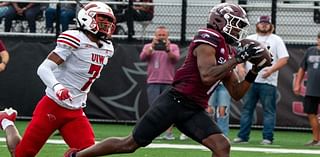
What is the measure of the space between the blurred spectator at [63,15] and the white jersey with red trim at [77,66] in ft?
25.8

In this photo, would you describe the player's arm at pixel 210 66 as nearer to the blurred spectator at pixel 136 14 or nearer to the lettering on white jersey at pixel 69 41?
the lettering on white jersey at pixel 69 41

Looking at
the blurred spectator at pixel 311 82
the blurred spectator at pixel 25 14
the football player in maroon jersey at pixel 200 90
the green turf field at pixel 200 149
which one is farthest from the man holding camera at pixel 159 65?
the football player in maroon jersey at pixel 200 90

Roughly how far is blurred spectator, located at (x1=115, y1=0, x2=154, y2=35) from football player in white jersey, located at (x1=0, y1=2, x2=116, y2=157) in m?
7.64

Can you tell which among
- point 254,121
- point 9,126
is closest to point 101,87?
point 254,121

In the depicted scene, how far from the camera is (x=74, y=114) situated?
809 cm

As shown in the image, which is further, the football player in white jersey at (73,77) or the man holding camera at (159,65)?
the man holding camera at (159,65)

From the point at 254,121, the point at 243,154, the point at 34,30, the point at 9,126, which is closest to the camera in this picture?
the point at 9,126

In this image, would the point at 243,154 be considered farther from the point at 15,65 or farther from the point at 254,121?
the point at 15,65

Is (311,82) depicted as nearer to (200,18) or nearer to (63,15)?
(200,18)

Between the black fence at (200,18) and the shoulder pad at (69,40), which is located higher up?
the shoulder pad at (69,40)

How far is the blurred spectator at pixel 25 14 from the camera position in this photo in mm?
16141

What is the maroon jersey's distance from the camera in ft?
25.1

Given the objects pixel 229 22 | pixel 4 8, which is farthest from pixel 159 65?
pixel 229 22

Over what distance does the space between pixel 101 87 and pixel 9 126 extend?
6.41m
